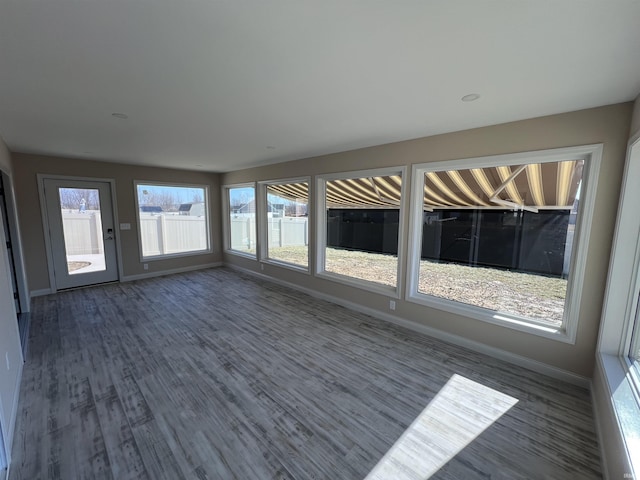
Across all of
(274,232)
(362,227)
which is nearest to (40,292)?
(274,232)

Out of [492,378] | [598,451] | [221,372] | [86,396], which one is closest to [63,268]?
[86,396]

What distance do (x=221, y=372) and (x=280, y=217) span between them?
143 inches

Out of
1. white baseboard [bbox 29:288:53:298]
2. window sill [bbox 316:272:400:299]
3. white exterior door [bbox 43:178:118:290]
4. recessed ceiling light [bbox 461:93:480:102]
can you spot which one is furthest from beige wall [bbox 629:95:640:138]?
white baseboard [bbox 29:288:53:298]

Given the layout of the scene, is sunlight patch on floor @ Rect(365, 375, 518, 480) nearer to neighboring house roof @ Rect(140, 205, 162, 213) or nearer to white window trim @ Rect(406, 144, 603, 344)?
white window trim @ Rect(406, 144, 603, 344)

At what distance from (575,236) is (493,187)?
876mm

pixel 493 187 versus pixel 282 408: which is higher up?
pixel 493 187

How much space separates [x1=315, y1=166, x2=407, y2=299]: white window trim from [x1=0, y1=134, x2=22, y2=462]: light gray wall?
3.56m

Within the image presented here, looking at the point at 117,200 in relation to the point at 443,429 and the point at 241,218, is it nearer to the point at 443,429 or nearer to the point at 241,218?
the point at 241,218

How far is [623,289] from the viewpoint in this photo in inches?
80.5

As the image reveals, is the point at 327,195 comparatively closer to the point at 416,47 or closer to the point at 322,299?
the point at 322,299

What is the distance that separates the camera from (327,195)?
15.1ft

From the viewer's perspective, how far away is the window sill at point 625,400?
1307mm

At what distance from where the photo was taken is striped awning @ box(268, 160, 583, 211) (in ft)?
8.30

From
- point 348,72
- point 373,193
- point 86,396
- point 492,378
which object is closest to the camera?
point 348,72
